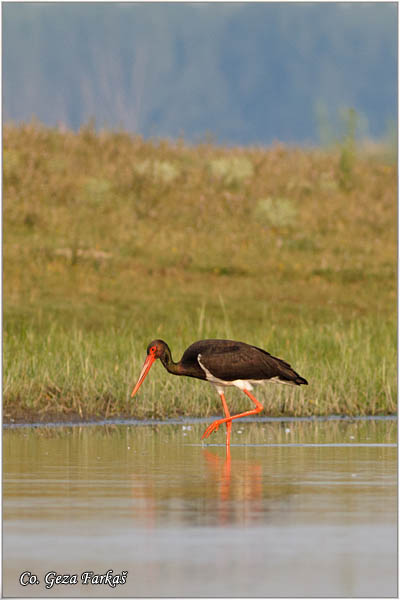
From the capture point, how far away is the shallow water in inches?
295

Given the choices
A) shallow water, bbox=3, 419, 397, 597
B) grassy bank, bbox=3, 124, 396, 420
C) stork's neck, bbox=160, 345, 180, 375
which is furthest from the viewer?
grassy bank, bbox=3, 124, 396, 420

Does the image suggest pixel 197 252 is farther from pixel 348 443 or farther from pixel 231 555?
pixel 231 555

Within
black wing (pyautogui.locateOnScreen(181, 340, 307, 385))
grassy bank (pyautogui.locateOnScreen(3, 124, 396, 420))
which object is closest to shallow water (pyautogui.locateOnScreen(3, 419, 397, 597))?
black wing (pyautogui.locateOnScreen(181, 340, 307, 385))

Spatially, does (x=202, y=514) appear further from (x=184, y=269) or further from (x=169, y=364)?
(x=184, y=269)

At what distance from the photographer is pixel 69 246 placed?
32.8 meters

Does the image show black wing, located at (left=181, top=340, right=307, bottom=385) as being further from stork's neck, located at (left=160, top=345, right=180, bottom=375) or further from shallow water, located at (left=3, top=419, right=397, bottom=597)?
shallow water, located at (left=3, top=419, right=397, bottom=597)

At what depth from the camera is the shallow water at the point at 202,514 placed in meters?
7.50

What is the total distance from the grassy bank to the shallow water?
8.28ft

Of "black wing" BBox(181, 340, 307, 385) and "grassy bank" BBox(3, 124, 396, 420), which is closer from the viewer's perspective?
"black wing" BBox(181, 340, 307, 385)

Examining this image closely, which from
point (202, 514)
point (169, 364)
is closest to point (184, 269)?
point (169, 364)

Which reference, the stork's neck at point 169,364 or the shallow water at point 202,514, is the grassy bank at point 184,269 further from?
the shallow water at point 202,514

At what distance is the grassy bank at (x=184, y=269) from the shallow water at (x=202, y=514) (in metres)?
2.52

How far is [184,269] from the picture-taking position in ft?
104

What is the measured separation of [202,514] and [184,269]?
22.5 m
